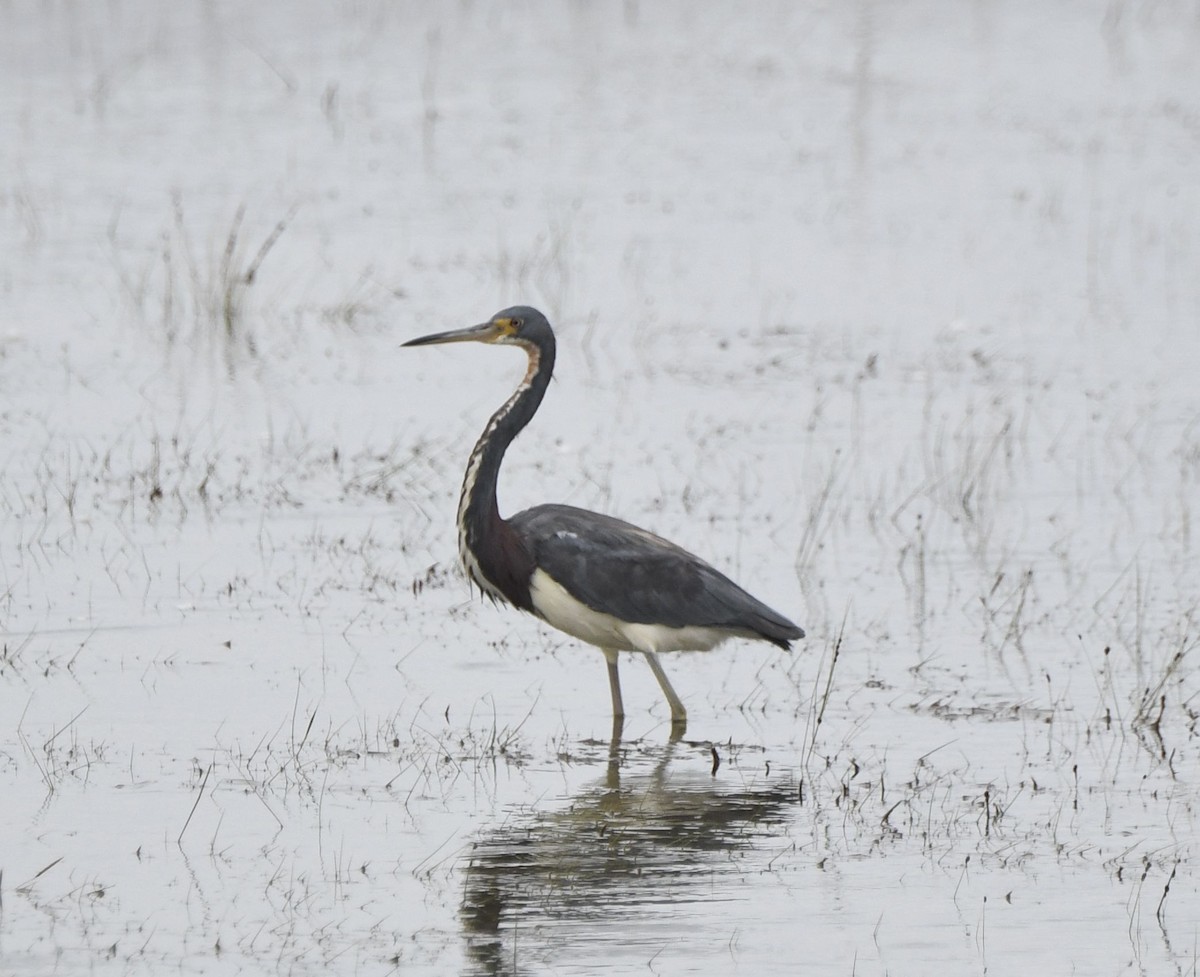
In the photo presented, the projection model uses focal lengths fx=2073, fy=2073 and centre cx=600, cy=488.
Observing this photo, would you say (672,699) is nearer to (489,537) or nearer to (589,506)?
(489,537)

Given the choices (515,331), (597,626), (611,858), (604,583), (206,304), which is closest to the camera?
(611,858)

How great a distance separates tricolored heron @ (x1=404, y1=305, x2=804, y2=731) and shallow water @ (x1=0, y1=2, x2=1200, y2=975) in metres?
0.36

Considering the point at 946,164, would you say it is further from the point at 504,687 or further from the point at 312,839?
the point at 312,839

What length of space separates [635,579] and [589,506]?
11.8 feet

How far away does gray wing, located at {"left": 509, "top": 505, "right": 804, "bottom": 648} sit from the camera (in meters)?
8.35

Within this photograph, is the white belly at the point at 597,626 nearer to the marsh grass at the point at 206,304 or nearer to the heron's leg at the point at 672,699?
the heron's leg at the point at 672,699

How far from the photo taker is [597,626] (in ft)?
27.7

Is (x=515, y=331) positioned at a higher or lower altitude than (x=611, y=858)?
higher

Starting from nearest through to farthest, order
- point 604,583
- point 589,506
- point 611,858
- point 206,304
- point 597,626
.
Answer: point 611,858
point 604,583
point 597,626
point 589,506
point 206,304

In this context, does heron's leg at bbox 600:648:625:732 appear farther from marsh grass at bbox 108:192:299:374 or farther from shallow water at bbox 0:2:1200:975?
marsh grass at bbox 108:192:299:374

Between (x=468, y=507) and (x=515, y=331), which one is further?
(x=515, y=331)

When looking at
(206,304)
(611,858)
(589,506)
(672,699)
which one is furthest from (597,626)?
(206,304)

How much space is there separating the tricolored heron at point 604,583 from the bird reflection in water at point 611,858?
641mm

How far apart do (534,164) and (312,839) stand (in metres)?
16.8
